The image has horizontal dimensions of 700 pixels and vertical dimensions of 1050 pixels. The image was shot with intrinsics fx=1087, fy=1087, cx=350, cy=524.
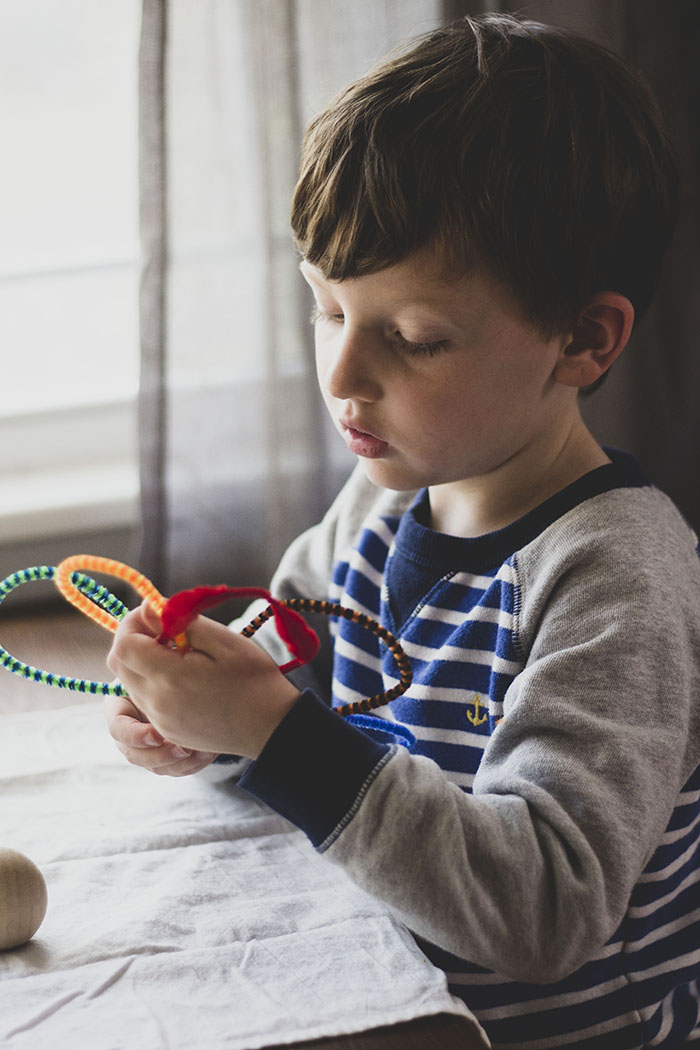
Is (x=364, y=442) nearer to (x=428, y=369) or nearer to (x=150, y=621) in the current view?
(x=428, y=369)

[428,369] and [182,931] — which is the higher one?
[428,369]

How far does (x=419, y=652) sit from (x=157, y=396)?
0.75 m

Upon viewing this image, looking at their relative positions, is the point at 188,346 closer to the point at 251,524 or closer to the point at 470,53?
the point at 251,524

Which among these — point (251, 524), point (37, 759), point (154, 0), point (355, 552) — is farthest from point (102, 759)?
point (154, 0)

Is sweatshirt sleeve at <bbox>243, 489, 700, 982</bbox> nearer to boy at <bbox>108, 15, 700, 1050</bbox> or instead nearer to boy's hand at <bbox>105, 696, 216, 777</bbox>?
boy at <bbox>108, 15, 700, 1050</bbox>

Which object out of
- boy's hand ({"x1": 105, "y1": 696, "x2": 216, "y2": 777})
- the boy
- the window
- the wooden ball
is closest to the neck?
the boy

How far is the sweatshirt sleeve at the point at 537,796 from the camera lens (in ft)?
1.79

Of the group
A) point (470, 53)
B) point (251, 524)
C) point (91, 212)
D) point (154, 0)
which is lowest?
point (251, 524)

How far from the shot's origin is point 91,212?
166cm

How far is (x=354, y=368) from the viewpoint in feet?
2.17

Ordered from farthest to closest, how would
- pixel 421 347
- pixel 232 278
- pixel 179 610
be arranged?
pixel 232 278 → pixel 421 347 → pixel 179 610

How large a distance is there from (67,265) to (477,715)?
1.22 metres

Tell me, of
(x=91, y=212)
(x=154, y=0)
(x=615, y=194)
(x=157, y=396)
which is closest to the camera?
(x=615, y=194)

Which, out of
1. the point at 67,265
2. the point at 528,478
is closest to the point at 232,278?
the point at 67,265
